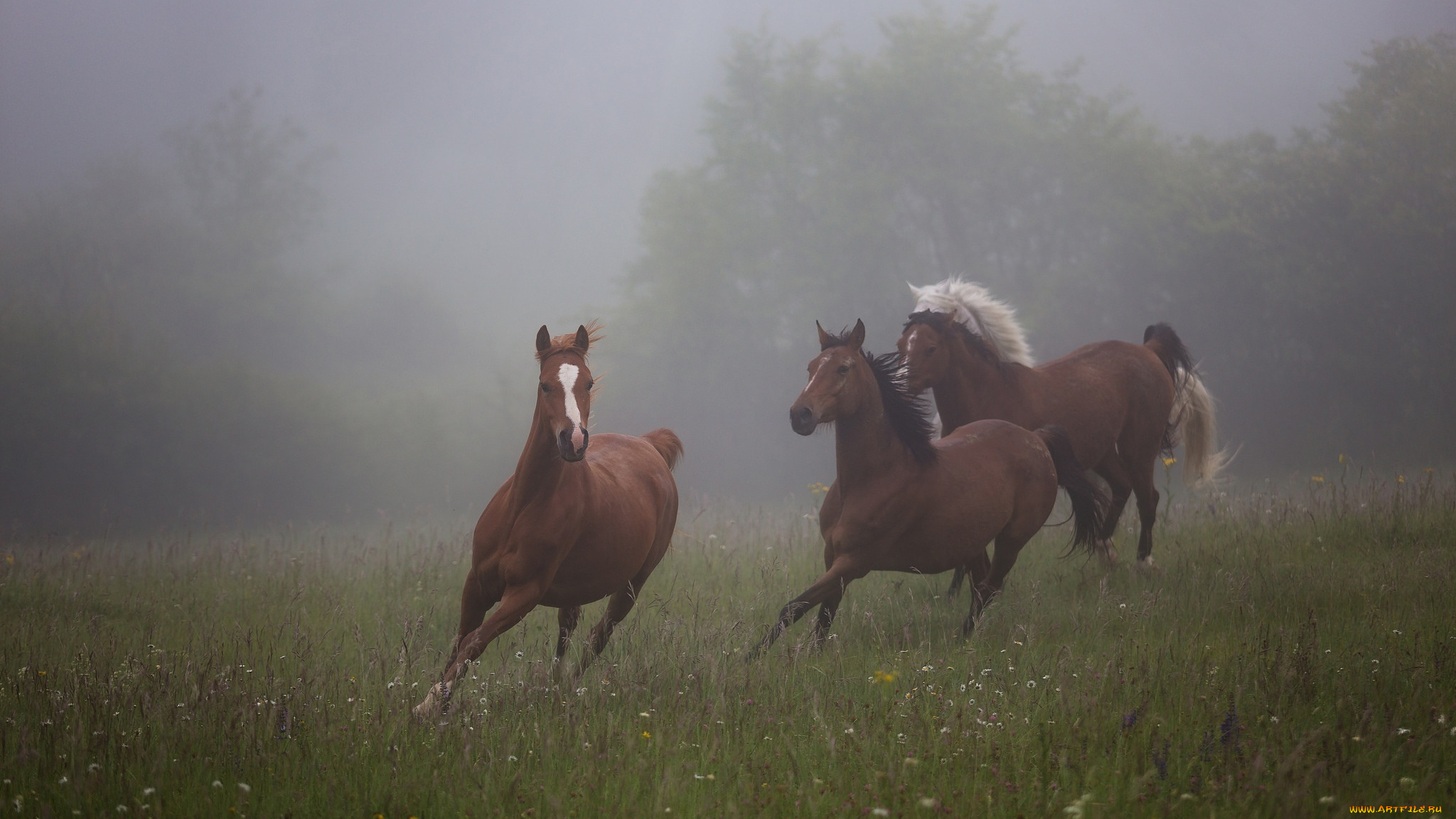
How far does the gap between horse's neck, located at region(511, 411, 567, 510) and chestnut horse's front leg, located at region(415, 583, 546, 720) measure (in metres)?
0.43

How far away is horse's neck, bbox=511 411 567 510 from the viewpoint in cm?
432

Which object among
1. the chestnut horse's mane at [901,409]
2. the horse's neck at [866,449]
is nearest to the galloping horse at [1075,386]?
the chestnut horse's mane at [901,409]

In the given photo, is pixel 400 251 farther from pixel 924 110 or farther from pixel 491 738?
pixel 491 738

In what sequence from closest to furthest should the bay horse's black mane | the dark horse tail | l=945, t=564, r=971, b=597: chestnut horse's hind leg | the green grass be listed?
the green grass → the dark horse tail → l=945, t=564, r=971, b=597: chestnut horse's hind leg → the bay horse's black mane

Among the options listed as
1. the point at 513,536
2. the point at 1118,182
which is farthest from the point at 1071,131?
the point at 513,536

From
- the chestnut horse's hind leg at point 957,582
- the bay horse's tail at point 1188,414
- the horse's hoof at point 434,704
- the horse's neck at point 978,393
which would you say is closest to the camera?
the horse's hoof at point 434,704

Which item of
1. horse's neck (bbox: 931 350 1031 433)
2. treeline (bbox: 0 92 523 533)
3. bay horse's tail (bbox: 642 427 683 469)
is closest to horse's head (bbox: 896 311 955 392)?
horse's neck (bbox: 931 350 1031 433)

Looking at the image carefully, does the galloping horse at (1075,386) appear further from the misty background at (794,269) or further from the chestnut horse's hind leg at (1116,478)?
the misty background at (794,269)

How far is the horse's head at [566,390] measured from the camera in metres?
3.95

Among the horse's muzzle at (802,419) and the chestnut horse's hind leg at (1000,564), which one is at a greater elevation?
the horse's muzzle at (802,419)

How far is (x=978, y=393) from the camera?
7.32 m

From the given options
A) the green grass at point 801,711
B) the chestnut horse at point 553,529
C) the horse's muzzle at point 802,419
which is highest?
the horse's muzzle at point 802,419

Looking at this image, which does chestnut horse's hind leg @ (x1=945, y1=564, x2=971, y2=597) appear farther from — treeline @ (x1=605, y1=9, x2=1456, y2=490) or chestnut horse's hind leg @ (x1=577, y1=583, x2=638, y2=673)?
treeline @ (x1=605, y1=9, x2=1456, y2=490)

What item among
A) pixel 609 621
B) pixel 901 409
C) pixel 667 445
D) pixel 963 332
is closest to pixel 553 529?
pixel 609 621
